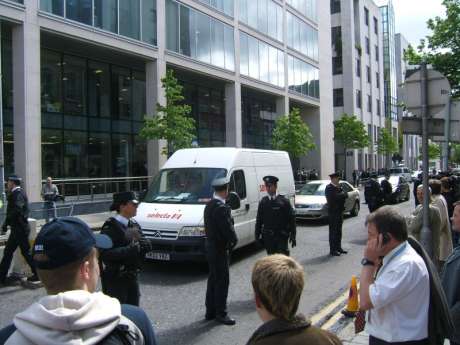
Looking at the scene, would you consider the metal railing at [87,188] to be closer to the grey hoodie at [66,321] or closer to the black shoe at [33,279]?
the black shoe at [33,279]

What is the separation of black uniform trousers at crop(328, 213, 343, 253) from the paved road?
0.32 meters

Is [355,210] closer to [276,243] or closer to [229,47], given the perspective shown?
[276,243]

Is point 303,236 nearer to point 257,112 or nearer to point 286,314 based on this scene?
point 286,314

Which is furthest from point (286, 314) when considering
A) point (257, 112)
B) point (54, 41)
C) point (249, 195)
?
point (257, 112)

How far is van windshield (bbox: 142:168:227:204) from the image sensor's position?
10.0 metres

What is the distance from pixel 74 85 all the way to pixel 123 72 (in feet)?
11.9

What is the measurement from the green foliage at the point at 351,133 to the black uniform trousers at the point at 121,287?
47.0 meters

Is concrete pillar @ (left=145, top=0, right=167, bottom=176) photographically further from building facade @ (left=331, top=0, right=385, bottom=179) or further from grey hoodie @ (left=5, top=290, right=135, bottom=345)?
building facade @ (left=331, top=0, right=385, bottom=179)

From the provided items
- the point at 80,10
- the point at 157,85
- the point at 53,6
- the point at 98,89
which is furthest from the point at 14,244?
the point at 98,89

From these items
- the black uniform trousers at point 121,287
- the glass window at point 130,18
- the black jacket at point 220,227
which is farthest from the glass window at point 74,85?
the black uniform trousers at point 121,287

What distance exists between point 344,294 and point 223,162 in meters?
4.01

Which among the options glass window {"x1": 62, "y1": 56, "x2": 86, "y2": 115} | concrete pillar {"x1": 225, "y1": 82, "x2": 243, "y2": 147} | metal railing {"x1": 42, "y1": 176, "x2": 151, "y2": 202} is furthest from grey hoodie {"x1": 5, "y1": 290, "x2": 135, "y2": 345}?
concrete pillar {"x1": 225, "y1": 82, "x2": 243, "y2": 147}

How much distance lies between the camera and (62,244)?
70.6 inches

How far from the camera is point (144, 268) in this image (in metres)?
9.76
